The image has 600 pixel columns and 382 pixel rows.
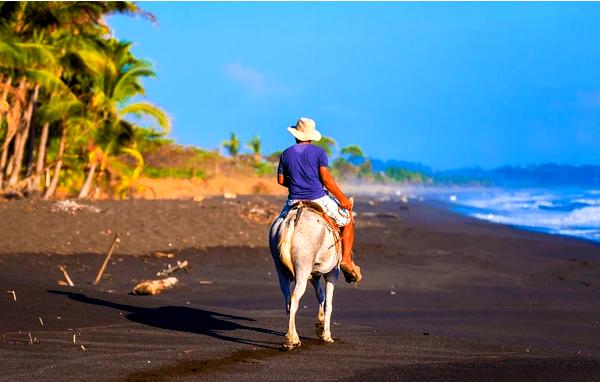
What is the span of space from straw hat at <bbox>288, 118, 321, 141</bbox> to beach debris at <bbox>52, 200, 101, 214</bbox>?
1551 cm

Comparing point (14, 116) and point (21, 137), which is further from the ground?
point (14, 116)

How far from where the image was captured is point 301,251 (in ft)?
30.8

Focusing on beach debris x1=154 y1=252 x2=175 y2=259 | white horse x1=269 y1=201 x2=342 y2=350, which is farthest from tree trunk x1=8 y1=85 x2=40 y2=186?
white horse x1=269 y1=201 x2=342 y2=350

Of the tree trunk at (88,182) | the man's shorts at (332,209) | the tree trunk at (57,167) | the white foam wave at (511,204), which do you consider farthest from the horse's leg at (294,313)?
the white foam wave at (511,204)

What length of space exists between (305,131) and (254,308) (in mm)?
4626

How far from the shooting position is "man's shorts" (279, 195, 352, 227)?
32.2 feet

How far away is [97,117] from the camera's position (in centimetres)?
3503

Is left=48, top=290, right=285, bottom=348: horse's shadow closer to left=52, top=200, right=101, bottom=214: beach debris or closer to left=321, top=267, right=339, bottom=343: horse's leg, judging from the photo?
left=321, top=267, right=339, bottom=343: horse's leg

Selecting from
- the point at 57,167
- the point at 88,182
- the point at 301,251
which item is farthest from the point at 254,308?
the point at 88,182

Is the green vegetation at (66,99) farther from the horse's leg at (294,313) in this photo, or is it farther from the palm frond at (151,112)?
the horse's leg at (294,313)

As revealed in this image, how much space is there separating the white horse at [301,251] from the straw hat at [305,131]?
80 cm

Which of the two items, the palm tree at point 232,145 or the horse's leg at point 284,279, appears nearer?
the horse's leg at point 284,279

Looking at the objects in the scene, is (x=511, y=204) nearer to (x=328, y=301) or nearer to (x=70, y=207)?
(x=70, y=207)

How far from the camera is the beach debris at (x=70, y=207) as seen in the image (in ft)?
80.1
